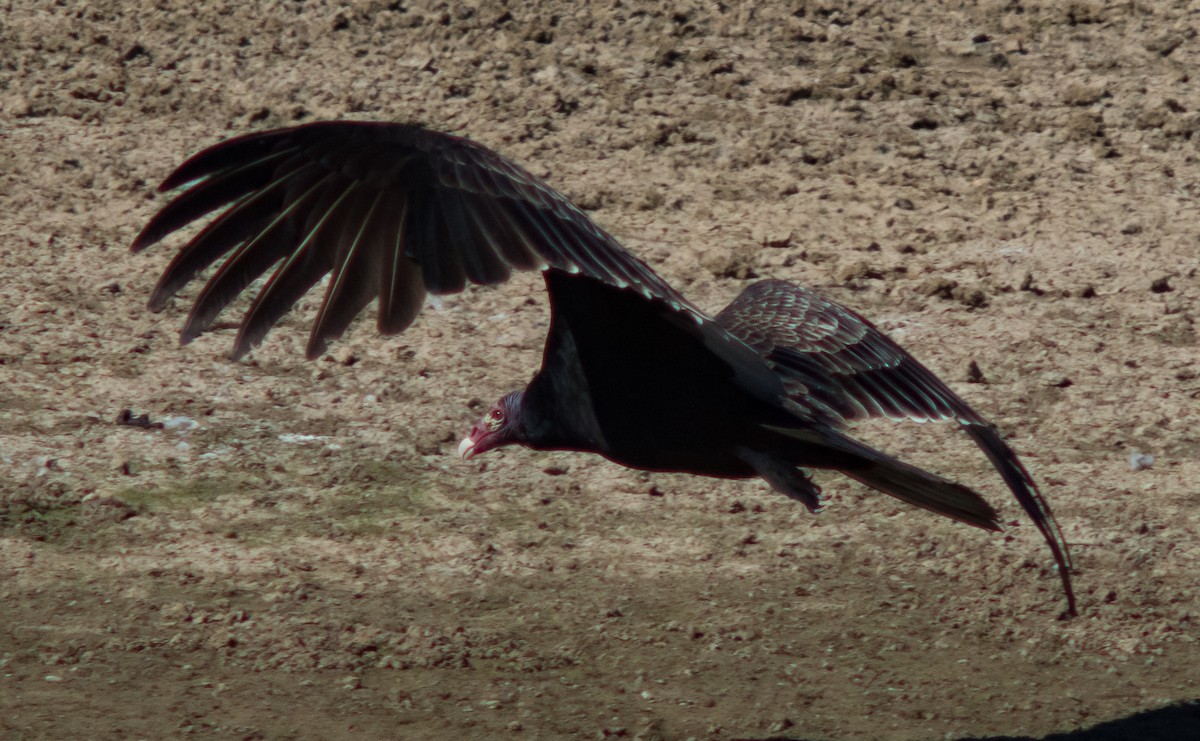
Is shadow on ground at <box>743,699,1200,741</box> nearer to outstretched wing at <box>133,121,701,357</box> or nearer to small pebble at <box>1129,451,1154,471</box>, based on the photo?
small pebble at <box>1129,451,1154,471</box>

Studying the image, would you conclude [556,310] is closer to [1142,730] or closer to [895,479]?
[895,479]

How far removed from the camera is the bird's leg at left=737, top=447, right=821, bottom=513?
4.27m

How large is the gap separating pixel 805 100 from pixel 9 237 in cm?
389

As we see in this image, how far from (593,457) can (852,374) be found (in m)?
1.58

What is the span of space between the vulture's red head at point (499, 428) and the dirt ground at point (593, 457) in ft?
2.03

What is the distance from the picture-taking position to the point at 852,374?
4871 millimetres

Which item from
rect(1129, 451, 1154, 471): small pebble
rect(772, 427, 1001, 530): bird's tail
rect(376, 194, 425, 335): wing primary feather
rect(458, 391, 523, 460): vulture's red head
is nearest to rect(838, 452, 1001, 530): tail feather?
rect(772, 427, 1001, 530): bird's tail

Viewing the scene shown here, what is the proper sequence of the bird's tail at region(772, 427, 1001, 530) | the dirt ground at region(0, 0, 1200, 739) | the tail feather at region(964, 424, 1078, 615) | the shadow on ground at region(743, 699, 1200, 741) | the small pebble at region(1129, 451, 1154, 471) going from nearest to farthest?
the bird's tail at region(772, 427, 1001, 530), the tail feather at region(964, 424, 1078, 615), the shadow on ground at region(743, 699, 1200, 741), the dirt ground at region(0, 0, 1200, 739), the small pebble at region(1129, 451, 1154, 471)

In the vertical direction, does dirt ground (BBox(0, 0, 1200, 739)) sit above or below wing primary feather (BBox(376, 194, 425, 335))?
below

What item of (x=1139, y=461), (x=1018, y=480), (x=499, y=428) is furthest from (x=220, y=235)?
(x=1139, y=461)

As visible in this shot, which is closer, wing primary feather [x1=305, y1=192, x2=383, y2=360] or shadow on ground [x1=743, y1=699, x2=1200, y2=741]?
wing primary feather [x1=305, y1=192, x2=383, y2=360]

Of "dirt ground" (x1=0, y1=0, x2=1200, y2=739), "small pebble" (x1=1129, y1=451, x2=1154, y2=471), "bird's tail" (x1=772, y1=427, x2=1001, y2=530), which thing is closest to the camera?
"bird's tail" (x1=772, y1=427, x2=1001, y2=530)

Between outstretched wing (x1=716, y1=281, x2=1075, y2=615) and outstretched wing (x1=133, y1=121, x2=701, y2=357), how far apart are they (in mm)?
Result: 1211

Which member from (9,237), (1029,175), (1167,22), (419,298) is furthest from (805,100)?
(419,298)
